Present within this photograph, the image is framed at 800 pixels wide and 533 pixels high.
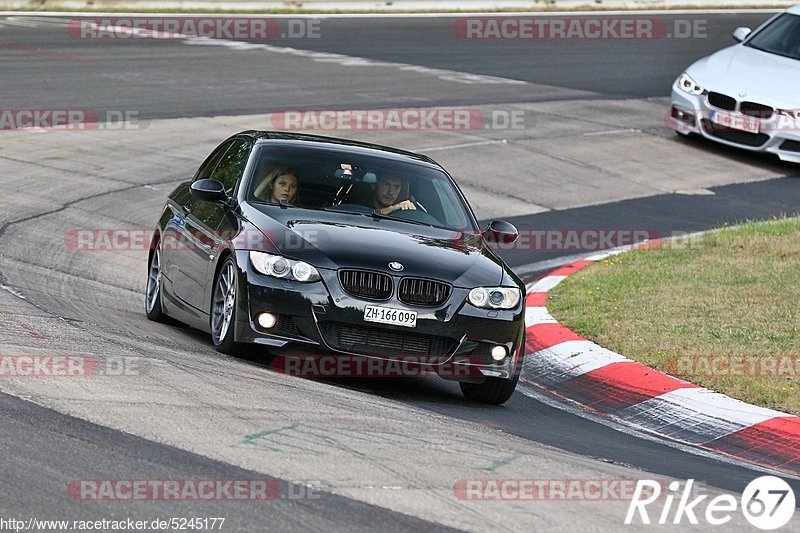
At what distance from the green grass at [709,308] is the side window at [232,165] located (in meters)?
2.74

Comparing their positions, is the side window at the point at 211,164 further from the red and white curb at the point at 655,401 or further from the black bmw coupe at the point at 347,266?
the red and white curb at the point at 655,401

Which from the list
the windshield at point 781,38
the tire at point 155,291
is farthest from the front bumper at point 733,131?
the tire at point 155,291

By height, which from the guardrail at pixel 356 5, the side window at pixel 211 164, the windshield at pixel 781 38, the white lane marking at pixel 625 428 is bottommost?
the guardrail at pixel 356 5

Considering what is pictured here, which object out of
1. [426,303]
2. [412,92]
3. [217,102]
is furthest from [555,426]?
[412,92]

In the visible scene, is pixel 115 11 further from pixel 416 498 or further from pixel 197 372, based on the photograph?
pixel 416 498

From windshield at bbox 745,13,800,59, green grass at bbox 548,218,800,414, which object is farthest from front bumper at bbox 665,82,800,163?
green grass at bbox 548,218,800,414

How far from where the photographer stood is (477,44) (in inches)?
1144

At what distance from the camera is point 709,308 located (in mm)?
10945

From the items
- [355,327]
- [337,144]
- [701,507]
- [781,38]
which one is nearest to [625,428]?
[355,327]

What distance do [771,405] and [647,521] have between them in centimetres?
307

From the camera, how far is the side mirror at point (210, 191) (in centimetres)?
953

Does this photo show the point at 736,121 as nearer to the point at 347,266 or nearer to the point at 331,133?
the point at 331,133

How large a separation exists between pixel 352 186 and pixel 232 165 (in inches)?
41.3

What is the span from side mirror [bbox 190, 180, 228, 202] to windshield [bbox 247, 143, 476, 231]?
20cm
